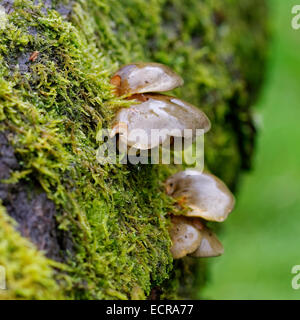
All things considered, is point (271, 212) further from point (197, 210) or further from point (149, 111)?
point (149, 111)

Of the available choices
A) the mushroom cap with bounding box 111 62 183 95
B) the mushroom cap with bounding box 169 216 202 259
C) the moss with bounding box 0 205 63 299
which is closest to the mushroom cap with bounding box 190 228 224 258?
the mushroom cap with bounding box 169 216 202 259

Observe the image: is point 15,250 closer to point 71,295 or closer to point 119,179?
point 71,295

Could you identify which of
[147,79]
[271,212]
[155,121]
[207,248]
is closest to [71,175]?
[155,121]

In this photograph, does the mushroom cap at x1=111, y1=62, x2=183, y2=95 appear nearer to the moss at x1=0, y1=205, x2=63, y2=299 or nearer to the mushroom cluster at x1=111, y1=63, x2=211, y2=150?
the mushroom cluster at x1=111, y1=63, x2=211, y2=150

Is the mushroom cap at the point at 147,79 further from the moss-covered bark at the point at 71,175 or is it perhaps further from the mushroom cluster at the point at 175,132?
the moss-covered bark at the point at 71,175

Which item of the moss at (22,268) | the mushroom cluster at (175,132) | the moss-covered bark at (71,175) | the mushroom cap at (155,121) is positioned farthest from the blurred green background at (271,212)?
the moss at (22,268)

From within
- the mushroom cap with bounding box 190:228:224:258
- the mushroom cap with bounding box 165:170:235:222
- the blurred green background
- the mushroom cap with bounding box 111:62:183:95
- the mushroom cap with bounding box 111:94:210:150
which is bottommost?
the blurred green background
